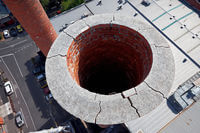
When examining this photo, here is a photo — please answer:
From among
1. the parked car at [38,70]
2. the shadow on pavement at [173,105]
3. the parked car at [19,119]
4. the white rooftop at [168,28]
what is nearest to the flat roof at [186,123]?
the white rooftop at [168,28]

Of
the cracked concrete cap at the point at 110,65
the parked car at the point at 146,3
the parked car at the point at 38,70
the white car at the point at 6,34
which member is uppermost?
the white car at the point at 6,34

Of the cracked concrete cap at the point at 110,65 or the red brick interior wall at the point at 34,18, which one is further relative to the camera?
the red brick interior wall at the point at 34,18

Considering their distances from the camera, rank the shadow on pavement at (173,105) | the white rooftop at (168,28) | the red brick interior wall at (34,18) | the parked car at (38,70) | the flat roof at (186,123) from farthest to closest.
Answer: the parked car at (38,70) → the shadow on pavement at (173,105) → the white rooftop at (168,28) → the flat roof at (186,123) → the red brick interior wall at (34,18)

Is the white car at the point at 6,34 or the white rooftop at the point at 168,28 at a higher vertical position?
the white car at the point at 6,34

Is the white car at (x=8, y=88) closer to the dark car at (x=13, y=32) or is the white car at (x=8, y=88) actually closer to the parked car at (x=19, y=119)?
the parked car at (x=19, y=119)

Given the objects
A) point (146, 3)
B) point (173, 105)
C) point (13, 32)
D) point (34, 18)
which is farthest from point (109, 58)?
point (13, 32)

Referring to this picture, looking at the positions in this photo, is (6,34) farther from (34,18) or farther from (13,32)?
(34,18)

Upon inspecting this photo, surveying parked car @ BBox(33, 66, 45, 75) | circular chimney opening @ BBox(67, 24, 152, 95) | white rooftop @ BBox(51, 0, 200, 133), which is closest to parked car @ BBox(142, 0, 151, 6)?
white rooftop @ BBox(51, 0, 200, 133)
